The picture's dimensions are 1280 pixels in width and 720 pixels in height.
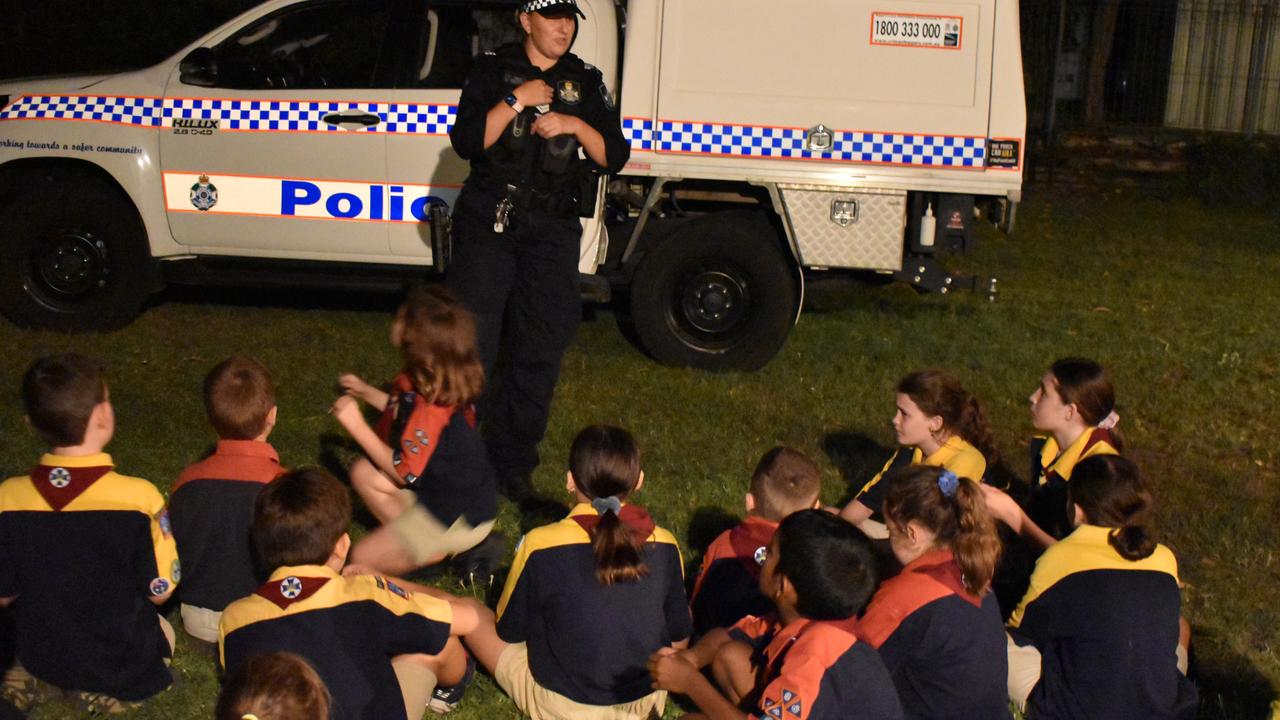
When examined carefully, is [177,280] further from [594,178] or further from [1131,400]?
[1131,400]

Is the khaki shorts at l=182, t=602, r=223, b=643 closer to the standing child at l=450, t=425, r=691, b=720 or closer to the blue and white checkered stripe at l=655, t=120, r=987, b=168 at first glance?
the standing child at l=450, t=425, r=691, b=720

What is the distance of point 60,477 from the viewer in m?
3.53

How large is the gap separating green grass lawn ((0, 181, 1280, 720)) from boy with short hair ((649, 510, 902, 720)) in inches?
42.3

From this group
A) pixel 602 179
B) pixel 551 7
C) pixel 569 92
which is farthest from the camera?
pixel 602 179

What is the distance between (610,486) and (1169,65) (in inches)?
623

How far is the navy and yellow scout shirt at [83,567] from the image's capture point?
348cm

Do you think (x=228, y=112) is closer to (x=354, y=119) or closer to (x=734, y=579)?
(x=354, y=119)

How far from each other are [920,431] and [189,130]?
4.51 metres

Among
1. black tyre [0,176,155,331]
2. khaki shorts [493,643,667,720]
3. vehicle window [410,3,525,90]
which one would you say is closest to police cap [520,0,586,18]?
vehicle window [410,3,525,90]

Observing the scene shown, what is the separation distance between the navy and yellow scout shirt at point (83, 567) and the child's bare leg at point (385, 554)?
25.6 inches

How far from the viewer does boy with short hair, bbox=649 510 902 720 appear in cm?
299

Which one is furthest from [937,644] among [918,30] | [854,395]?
[918,30]

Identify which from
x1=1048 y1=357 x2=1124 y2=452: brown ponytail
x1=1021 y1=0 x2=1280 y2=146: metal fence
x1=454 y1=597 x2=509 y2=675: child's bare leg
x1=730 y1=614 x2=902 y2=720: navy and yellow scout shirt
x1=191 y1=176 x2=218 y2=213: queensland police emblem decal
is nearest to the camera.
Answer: x1=730 y1=614 x2=902 y2=720: navy and yellow scout shirt

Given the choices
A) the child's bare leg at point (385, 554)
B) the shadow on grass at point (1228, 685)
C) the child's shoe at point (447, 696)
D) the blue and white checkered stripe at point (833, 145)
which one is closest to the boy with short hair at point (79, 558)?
the child's bare leg at point (385, 554)
